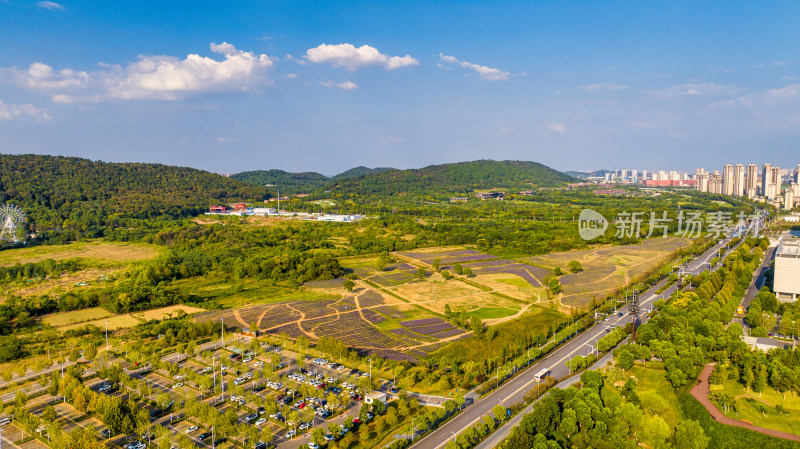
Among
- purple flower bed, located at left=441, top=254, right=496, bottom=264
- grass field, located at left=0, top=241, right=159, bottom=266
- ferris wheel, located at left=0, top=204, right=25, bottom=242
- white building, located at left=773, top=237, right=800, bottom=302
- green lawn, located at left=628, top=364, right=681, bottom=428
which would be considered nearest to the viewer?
green lawn, located at left=628, top=364, right=681, bottom=428

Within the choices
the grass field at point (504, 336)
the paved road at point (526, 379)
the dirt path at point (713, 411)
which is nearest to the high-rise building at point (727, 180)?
the paved road at point (526, 379)

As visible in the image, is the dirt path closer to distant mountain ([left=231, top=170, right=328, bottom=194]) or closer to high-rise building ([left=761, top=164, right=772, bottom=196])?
high-rise building ([left=761, top=164, right=772, bottom=196])

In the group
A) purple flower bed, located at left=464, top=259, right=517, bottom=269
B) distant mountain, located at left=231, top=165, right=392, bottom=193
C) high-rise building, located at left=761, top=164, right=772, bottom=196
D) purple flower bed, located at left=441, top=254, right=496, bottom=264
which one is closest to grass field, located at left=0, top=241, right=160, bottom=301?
purple flower bed, located at left=441, top=254, right=496, bottom=264

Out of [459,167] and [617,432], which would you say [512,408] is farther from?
[459,167]

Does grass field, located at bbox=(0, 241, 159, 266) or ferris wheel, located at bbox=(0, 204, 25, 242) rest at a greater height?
ferris wheel, located at bbox=(0, 204, 25, 242)

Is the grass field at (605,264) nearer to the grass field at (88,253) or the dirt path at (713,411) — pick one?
the dirt path at (713,411)

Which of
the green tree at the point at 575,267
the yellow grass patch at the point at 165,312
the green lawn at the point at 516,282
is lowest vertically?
the yellow grass patch at the point at 165,312

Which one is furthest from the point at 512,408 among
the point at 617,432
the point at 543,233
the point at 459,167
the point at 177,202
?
the point at 459,167
